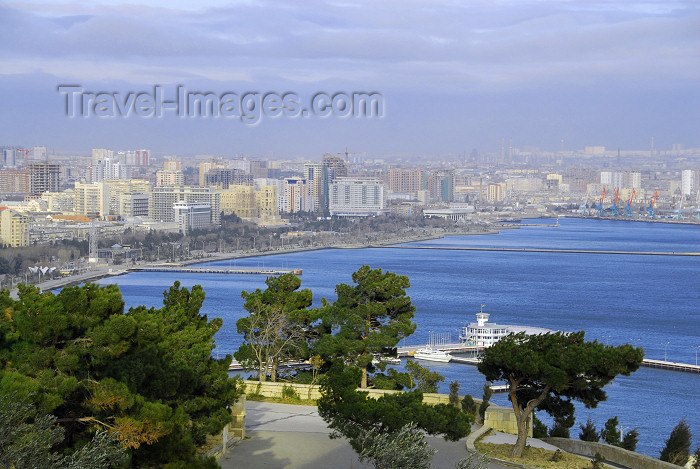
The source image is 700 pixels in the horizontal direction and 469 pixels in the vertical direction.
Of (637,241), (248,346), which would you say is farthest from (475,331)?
(637,241)

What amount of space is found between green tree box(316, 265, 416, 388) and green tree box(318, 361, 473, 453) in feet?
5.99

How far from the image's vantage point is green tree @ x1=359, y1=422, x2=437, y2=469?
286 cm

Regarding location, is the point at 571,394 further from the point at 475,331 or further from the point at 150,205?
the point at 150,205

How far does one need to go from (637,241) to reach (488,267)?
Answer: 13.6 m

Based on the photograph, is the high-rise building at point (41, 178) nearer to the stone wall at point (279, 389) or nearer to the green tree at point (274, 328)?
the green tree at point (274, 328)

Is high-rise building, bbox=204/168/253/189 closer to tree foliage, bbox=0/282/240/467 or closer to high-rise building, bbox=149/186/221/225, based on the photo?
high-rise building, bbox=149/186/221/225

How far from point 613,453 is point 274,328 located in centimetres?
212

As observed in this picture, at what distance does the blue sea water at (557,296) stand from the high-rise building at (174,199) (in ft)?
28.6

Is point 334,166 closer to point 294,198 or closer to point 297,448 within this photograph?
point 294,198

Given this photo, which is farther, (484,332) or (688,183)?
(688,183)

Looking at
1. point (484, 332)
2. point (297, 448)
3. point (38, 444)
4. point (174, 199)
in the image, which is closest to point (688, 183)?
point (174, 199)

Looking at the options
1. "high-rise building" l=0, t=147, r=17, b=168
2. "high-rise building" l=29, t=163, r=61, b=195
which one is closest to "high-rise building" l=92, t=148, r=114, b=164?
"high-rise building" l=0, t=147, r=17, b=168

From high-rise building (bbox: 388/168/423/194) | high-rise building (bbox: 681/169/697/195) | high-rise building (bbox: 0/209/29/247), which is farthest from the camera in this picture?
high-rise building (bbox: 681/169/697/195)

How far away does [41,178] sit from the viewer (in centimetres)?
4559
